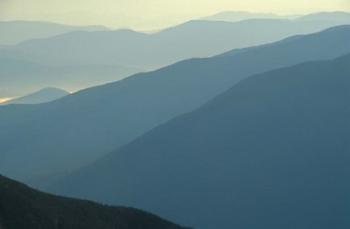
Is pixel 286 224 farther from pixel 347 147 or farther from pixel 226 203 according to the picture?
pixel 347 147

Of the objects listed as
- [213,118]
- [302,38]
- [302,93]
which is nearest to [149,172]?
[213,118]

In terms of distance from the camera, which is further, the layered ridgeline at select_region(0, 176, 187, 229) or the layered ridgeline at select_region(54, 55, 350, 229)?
the layered ridgeline at select_region(54, 55, 350, 229)

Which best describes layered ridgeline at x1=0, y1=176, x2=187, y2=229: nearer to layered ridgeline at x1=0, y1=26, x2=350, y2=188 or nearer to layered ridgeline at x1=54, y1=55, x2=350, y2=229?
layered ridgeline at x1=54, y1=55, x2=350, y2=229

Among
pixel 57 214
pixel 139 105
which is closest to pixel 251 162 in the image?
pixel 57 214

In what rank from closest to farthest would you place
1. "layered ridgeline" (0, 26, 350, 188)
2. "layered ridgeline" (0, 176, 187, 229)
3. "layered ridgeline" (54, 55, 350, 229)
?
1. "layered ridgeline" (0, 176, 187, 229)
2. "layered ridgeline" (54, 55, 350, 229)
3. "layered ridgeline" (0, 26, 350, 188)

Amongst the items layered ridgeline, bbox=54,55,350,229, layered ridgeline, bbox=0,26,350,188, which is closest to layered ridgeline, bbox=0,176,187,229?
layered ridgeline, bbox=54,55,350,229

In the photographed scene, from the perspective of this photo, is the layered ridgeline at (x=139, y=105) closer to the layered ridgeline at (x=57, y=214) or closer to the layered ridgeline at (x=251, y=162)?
the layered ridgeline at (x=251, y=162)

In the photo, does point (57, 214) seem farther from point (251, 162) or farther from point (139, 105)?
point (139, 105)

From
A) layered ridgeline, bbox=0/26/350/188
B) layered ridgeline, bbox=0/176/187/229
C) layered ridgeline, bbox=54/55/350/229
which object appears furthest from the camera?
layered ridgeline, bbox=0/26/350/188
